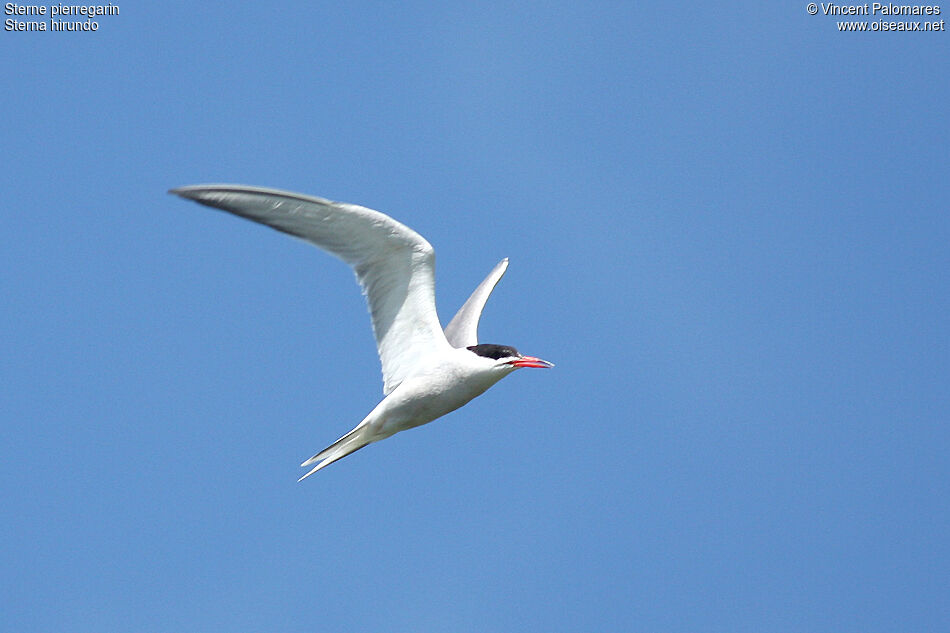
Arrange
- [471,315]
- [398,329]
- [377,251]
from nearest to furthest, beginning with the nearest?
[377,251]
[398,329]
[471,315]

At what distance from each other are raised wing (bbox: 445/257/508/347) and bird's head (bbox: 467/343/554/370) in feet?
5.07

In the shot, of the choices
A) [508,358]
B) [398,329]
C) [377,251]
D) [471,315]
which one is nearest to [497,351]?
[508,358]

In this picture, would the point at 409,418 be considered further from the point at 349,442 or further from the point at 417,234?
the point at 417,234

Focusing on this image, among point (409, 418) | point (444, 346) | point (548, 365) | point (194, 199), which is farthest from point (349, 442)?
point (194, 199)

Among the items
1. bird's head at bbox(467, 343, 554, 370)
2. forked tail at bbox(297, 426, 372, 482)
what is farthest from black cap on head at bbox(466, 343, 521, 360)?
forked tail at bbox(297, 426, 372, 482)

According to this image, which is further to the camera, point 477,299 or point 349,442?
point 477,299

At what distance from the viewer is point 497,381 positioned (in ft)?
30.7

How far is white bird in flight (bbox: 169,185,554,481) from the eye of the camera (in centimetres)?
865

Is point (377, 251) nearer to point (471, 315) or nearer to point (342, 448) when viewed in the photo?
point (342, 448)

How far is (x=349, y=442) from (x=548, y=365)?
1841mm

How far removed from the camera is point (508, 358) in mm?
9227

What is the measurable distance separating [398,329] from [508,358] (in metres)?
1.03

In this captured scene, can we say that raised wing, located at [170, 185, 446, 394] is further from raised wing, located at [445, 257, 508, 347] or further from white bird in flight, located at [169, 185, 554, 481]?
raised wing, located at [445, 257, 508, 347]

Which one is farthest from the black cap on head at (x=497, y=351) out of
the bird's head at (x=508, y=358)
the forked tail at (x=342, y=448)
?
the forked tail at (x=342, y=448)
